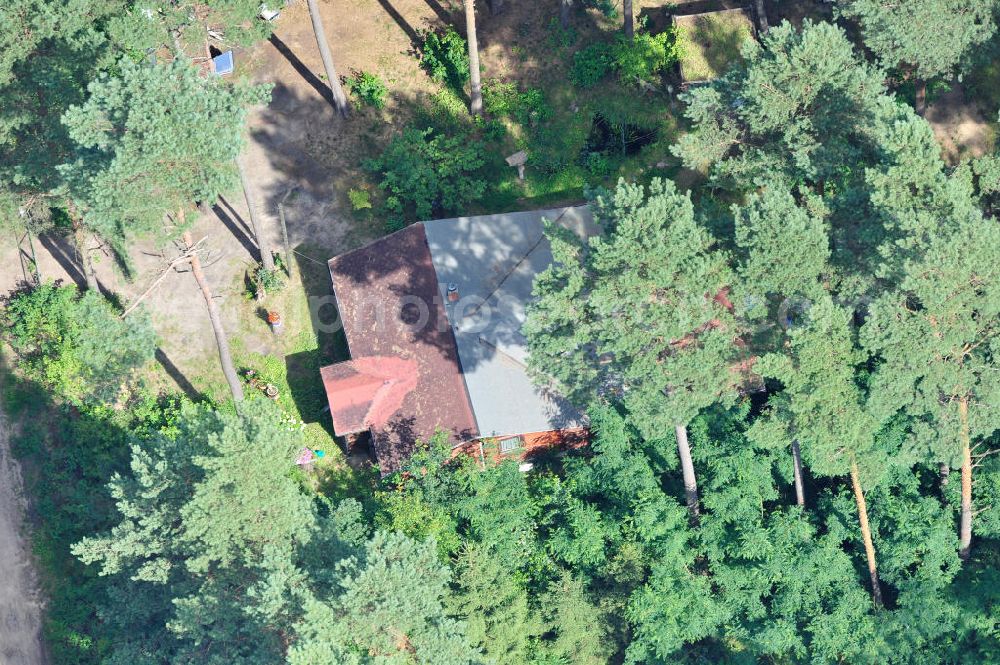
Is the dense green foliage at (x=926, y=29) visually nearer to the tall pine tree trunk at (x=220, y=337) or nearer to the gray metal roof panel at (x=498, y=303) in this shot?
the gray metal roof panel at (x=498, y=303)

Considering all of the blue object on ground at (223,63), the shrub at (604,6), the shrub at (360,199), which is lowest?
the shrub at (360,199)

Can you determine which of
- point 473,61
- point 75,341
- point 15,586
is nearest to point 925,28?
point 473,61

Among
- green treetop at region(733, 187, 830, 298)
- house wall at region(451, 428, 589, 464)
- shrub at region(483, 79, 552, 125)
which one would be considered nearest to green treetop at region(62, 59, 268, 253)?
house wall at region(451, 428, 589, 464)

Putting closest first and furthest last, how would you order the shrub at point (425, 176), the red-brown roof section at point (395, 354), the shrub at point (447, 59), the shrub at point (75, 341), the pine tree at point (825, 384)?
the pine tree at point (825, 384) < the shrub at point (75, 341) < the red-brown roof section at point (395, 354) < the shrub at point (425, 176) < the shrub at point (447, 59)

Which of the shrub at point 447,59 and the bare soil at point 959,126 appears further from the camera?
the shrub at point 447,59

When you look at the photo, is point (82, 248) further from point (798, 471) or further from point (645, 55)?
point (798, 471)

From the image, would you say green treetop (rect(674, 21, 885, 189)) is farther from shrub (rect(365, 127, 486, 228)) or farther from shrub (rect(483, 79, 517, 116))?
shrub (rect(365, 127, 486, 228))

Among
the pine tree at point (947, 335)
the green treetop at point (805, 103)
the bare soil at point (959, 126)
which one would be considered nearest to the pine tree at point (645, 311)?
the green treetop at point (805, 103)
